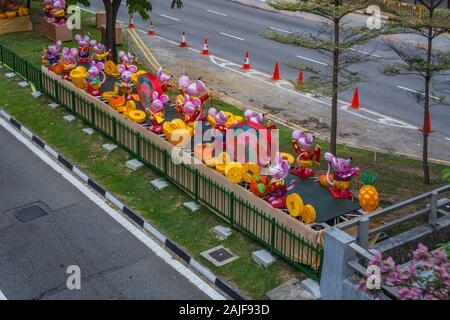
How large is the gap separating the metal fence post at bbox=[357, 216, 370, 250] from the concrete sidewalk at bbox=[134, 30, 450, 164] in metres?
8.31

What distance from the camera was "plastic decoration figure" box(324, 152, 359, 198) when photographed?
13.3 meters

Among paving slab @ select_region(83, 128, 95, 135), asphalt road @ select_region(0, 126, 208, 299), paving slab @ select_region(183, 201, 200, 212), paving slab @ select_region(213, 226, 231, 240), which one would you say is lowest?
asphalt road @ select_region(0, 126, 208, 299)

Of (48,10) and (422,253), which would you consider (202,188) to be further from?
(48,10)

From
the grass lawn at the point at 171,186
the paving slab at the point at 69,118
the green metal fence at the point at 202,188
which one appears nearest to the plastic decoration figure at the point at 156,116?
the green metal fence at the point at 202,188

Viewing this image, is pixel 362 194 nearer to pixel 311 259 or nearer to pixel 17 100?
pixel 311 259

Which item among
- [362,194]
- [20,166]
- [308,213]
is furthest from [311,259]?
[20,166]

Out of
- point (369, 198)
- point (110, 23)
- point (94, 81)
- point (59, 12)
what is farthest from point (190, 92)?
point (59, 12)

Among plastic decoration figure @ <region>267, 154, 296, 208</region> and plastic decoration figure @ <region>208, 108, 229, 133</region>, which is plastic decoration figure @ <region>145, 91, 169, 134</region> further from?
plastic decoration figure @ <region>267, 154, 296, 208</region>

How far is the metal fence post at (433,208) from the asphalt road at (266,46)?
244 inches

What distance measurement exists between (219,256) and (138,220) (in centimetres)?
237

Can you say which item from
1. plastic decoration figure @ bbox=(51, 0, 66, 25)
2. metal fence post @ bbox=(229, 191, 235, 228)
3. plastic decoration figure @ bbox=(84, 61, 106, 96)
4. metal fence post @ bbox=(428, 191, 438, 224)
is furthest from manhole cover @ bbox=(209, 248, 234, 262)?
plastic decoration figure @ bbox=(51, 0, 66, 25)

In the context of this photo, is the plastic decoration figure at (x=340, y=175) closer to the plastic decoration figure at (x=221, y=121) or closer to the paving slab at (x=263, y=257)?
the paving slab at (x=263, y=257)

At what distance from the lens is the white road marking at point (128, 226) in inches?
480

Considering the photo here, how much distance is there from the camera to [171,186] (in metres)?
15.7
